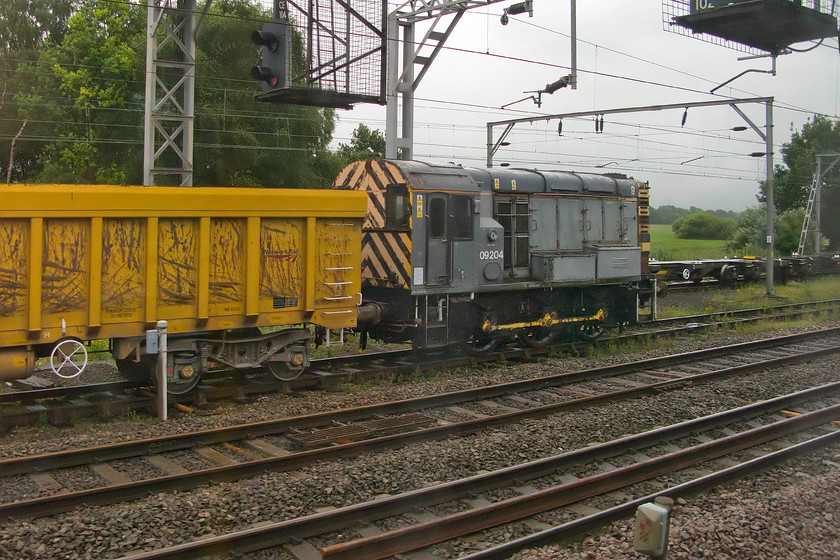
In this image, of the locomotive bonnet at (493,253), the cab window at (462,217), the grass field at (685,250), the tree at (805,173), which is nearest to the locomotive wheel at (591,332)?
the locomotive bonnet at (493,253)

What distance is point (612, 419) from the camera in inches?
381

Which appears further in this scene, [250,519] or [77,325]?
[77,325]

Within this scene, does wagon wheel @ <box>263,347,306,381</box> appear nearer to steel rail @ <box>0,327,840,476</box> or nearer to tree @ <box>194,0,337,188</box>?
steel rail @ <box>0,327,840,476</box>

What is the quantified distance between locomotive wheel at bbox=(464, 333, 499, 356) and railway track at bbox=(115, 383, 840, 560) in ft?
15.9

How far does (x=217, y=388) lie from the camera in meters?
10.5

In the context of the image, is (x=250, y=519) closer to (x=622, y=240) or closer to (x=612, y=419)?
(x=612, y=419)

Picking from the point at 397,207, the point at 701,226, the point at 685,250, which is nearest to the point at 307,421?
the point at 397,207

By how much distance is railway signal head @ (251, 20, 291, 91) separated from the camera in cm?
1222

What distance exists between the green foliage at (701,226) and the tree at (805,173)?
1261 centimetres

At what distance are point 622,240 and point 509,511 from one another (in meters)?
10.9

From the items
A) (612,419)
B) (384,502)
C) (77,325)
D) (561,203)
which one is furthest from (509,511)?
(561,203)

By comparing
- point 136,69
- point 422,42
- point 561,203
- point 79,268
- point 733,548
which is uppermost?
point 136,69

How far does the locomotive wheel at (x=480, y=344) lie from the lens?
1349 cm

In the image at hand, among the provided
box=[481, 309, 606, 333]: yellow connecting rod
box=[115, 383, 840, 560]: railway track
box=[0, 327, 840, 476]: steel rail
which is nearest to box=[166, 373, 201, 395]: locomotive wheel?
box=[0, 327, 840, 476]: steel rail
